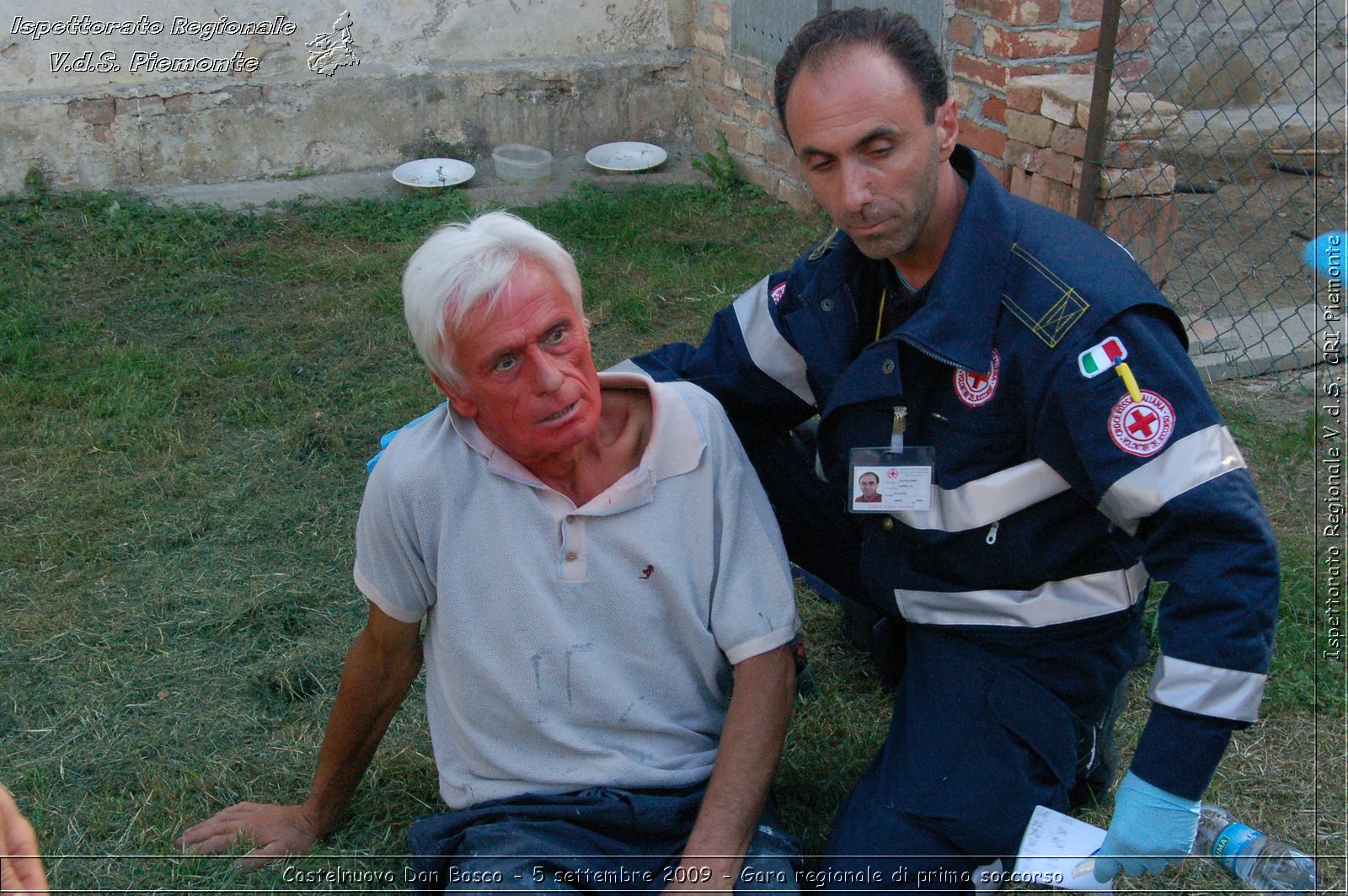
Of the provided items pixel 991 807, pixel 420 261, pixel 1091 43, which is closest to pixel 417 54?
pixel 1091 43

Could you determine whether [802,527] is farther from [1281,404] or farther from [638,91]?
[638,91]

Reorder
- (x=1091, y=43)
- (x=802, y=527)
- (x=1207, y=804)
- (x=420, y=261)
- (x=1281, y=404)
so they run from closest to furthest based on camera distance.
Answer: (x=420, y=261) < (x=1207, y=804) < (x=802, y=527) < (x=1281, y=404) < (x=1091, y=43)

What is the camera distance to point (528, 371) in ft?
7.07

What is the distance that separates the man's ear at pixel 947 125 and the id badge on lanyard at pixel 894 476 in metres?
0.54

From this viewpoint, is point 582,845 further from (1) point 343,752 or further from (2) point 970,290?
(2) point 970,290

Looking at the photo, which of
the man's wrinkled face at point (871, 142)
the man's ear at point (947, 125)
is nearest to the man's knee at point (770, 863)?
the man's wrinkled face at point (871, 142)

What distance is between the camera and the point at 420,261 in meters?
2.13

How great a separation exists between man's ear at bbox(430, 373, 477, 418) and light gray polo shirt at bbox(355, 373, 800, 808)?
41mm

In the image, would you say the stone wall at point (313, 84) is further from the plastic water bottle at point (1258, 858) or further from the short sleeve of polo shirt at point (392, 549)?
the plastic water bottle at point (1258, 858)

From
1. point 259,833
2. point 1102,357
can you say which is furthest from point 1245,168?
point 259,833

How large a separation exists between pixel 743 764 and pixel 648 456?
0.59 meters

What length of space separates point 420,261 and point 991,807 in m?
1.51

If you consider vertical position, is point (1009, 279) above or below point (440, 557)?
above

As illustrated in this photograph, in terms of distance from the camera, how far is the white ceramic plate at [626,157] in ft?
24.1
